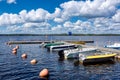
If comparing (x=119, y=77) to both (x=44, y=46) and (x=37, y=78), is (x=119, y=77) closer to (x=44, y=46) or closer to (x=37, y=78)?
(x=37, y=78)

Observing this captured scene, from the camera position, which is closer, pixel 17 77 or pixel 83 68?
pixel 17 77

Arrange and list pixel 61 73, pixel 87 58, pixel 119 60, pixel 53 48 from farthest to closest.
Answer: pixel 53 48 < pixel 119 60 < pixel 87 58 < pixel 61 73

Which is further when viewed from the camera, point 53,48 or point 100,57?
point 53,48

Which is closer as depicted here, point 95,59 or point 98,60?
point 95,59

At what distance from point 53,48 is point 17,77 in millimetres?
37796

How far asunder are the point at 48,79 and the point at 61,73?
4.54 meters

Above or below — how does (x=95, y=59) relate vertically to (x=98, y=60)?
above

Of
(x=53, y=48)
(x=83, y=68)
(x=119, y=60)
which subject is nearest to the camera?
(x=83, y=68)

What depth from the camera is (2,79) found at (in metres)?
30.7

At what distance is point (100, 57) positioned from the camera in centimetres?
4381

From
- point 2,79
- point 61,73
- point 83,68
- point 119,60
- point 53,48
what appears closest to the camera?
point 2,79

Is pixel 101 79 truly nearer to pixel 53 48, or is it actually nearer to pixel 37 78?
pixel 37 78

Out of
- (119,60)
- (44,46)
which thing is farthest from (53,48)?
(119,60)

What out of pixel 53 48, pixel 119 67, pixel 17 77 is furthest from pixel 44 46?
pixel 17 77
